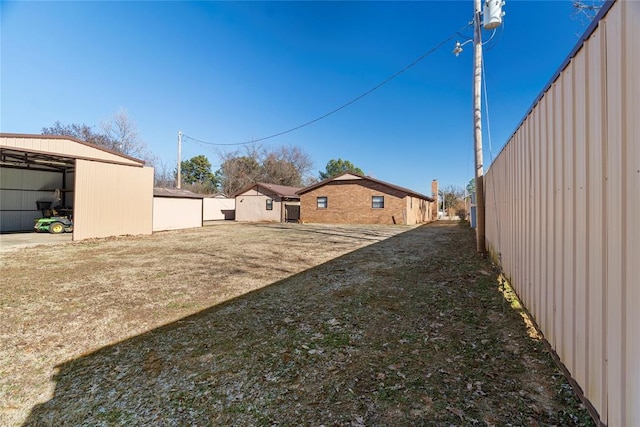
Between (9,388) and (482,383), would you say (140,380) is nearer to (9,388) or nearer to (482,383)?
(9,388)

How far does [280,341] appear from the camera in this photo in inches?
124

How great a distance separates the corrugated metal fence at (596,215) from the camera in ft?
4.52

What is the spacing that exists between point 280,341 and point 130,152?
108 feet

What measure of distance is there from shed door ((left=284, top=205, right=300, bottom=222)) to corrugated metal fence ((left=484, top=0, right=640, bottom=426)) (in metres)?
23.6

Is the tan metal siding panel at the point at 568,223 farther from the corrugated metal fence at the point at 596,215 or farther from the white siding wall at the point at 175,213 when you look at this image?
the white siding wall at the point at 175,213

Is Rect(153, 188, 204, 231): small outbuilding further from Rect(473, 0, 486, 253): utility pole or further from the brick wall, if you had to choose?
Rect(473, 0, 486, 253): utility pole

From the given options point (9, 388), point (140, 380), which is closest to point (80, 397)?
point (140, 380)

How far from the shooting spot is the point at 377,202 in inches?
888

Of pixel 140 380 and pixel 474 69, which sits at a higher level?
pixel 474 69

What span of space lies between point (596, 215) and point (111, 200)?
15.1 meters

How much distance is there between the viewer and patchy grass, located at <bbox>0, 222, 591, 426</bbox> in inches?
82.1
